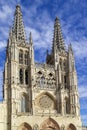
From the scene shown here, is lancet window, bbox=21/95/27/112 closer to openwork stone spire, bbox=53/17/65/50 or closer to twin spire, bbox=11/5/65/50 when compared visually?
twin spire, bbox=11/5/65/50

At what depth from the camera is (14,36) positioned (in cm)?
5716

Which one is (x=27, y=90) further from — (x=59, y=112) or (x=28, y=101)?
(x=59, y=112)

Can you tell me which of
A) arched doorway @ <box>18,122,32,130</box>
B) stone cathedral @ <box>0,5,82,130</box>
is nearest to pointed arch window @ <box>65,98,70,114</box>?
stone cathedral @ <box>0,5,82,130</box>

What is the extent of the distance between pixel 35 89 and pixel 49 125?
712cm

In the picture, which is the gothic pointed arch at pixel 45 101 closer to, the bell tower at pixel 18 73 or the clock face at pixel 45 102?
the clock face at pixel 45 102

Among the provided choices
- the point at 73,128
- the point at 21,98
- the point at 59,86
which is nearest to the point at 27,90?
the point at 21,98

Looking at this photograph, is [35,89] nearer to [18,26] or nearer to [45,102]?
[45,102]

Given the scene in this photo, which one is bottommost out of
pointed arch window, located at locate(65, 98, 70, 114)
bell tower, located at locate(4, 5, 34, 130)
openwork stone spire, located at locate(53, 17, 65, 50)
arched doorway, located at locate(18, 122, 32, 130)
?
arched doorway, located at locate(18, 122, 32, 130)

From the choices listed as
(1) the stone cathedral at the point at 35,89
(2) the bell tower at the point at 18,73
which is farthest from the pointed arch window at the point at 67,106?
(2) the bell tower at the point at 18,73

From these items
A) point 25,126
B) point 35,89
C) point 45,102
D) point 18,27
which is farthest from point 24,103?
point 18,27

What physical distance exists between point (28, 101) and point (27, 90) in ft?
6.84

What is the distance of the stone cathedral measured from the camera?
165 feet

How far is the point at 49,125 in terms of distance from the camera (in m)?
52.1

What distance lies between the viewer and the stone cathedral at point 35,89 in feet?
165
